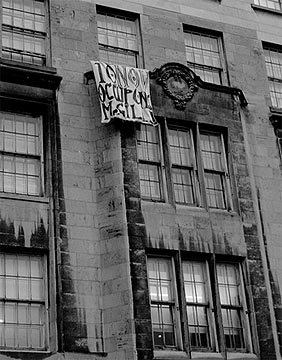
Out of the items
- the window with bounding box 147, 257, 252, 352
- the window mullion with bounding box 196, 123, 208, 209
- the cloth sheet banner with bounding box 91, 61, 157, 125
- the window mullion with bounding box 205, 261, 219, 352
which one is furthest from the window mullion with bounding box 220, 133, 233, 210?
the cloth sheet banner with bounding box 91, 61, 157, 125

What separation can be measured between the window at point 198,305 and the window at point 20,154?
380 cm

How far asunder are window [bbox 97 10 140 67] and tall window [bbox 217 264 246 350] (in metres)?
6.90

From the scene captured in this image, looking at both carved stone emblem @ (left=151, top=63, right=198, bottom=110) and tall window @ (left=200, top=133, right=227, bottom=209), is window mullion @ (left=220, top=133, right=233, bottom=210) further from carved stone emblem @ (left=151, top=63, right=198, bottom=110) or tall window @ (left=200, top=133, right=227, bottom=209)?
carved stone emblem @ (left=151, top=63, right=198, bottom=110)

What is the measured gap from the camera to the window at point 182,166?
66.6 feet

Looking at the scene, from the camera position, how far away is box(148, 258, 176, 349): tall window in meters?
18.4

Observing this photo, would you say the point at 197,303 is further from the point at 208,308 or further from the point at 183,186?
the point at 183,186

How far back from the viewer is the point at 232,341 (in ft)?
63.4

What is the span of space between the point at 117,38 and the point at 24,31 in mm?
2942

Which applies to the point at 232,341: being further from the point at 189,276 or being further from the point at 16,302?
the point at 16,302

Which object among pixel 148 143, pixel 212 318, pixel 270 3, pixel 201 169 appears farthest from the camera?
pixel 270 3

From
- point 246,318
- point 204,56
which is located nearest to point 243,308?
point 246,318

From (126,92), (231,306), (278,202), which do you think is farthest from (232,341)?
(126,92)

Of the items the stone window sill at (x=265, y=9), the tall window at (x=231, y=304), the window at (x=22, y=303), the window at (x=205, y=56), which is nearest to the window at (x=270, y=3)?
the stone window sill at (x=265, y=9)

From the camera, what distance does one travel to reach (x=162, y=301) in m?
18.8
